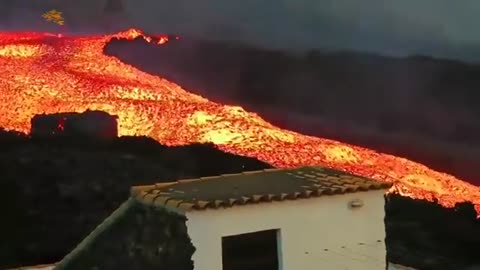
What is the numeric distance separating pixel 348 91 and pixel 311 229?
23.0ft

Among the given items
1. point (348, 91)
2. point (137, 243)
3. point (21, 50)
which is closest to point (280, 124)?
point (348, 91)

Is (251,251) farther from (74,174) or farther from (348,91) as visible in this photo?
(74,174)

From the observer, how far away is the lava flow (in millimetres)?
13555

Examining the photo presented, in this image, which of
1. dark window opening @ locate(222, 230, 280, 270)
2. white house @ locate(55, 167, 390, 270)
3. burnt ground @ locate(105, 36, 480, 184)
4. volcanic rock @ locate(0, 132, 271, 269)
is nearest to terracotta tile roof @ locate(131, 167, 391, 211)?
white house @ locate(55, 167, 390, 270)

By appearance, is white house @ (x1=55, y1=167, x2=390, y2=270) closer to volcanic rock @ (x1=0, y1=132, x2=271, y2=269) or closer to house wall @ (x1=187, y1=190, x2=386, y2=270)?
house wall @ (x1=187, y1=190, x2=386, y2=270)

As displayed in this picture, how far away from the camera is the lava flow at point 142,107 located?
13.6m

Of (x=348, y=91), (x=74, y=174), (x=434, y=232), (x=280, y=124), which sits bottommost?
(x=434, y=232)

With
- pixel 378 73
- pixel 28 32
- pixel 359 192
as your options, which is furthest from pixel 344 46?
pixel 359 192

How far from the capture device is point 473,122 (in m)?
13.1

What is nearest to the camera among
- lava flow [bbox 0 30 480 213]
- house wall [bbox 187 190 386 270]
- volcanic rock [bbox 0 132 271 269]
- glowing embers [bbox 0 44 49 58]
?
house wall [bbox 187 190 386 270]

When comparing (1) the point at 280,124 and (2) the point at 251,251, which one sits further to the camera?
(1) the point at 280,124

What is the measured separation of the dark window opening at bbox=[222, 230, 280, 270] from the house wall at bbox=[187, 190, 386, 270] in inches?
3.7

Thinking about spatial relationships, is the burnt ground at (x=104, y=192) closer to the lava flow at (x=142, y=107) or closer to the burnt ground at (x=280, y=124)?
the burnt ground at (x=280, y=124)

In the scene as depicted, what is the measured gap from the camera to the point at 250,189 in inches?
291
